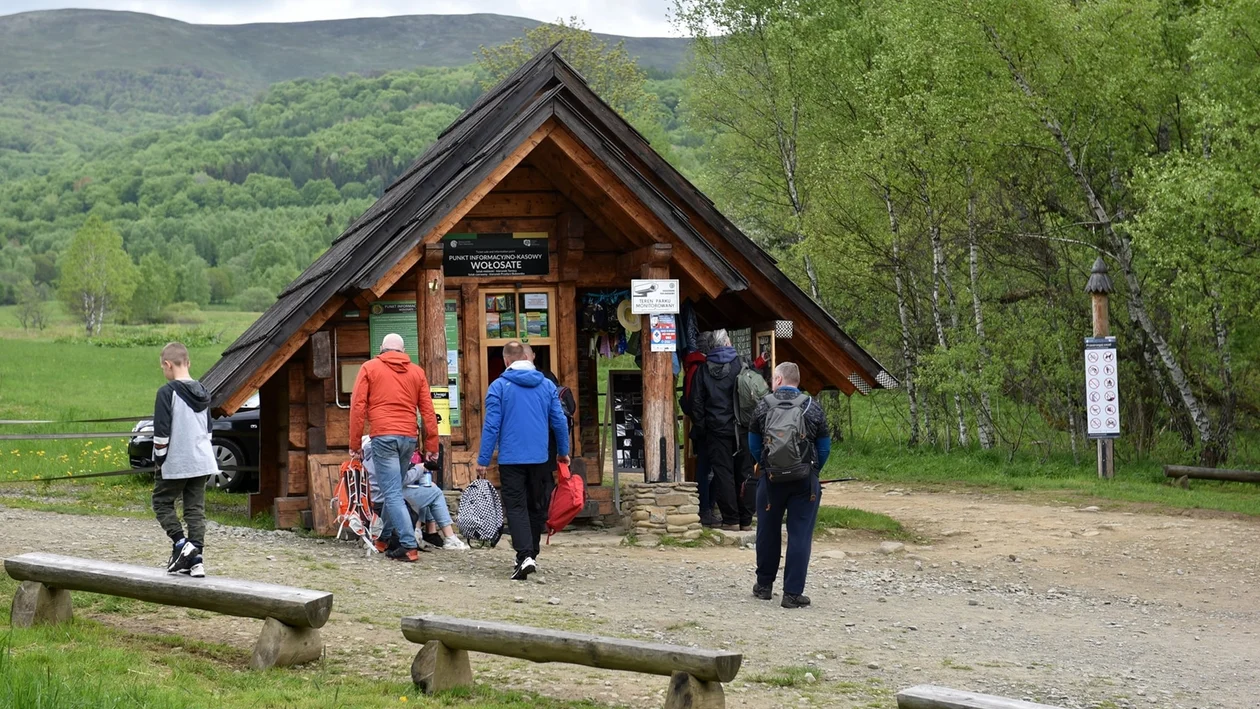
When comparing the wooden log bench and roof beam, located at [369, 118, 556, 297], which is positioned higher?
roof beam, located at [369, 118, 556, 297]

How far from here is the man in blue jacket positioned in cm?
1195

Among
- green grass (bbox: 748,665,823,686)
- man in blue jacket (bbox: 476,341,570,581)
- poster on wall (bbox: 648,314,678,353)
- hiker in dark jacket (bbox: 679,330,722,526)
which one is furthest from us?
hiker in dark jacket (bbox: 679,330,722,526)

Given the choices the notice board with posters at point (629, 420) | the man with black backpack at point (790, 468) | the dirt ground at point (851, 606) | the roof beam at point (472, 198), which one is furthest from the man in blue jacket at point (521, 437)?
the notice board with posters at point (629, 420)

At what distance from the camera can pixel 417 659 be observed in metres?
7.73

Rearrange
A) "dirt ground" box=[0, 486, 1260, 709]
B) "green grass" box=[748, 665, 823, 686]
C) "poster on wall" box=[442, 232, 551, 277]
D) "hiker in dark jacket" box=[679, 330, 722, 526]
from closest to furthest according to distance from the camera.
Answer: "green grass" box=[748, 665, 823, 686]
"dirt ground" box=[0, 486, 1260, 709]
"hiker in dark jacket" box=[679, 330, 722, 526]
"poster on wall" box=[442, 232, 551, 277]

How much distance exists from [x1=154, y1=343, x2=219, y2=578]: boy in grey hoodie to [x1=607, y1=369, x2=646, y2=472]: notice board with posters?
25.0ft

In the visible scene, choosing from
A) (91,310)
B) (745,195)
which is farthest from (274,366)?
(91,310)

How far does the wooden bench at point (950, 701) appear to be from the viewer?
6.24 metres

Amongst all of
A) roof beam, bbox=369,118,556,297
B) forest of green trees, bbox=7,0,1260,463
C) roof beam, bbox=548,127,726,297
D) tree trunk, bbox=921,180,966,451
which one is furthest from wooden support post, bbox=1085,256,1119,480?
roof beam, bbox=369,118,556,297

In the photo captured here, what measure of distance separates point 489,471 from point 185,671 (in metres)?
8.56

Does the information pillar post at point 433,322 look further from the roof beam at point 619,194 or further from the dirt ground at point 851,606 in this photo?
the dirt ground at point 851,606

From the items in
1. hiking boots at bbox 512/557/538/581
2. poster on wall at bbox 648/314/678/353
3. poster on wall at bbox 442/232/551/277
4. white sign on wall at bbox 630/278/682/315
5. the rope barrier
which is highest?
poster on wall at bbox 442/232/551/277

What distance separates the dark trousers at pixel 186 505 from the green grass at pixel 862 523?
8215 millimetres

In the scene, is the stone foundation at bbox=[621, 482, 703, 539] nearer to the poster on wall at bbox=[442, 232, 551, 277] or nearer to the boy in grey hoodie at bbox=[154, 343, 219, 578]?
the poster on wall at bbox=[442, 232, 551, 277]
